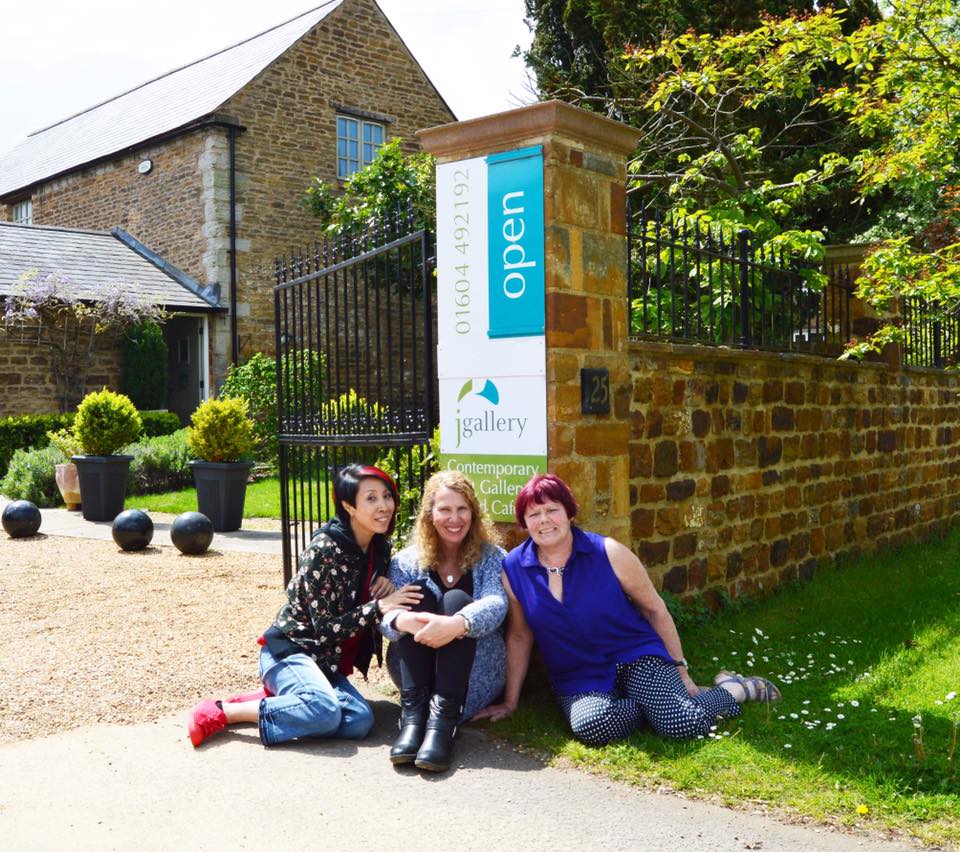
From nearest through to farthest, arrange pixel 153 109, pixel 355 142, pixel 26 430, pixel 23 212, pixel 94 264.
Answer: pixel 26 430 → pixel 94 264 → pixel 355 142 → pixel 153 109 → pixel 23 212

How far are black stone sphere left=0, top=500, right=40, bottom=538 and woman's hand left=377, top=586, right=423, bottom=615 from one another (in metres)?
7.80

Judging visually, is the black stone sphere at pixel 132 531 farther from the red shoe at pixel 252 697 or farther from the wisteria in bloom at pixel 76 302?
the wisteria in bloom at pixel 76 302

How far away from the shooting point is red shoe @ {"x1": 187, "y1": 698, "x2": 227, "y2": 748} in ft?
14.0

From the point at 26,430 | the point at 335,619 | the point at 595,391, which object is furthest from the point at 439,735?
the point at 26,430

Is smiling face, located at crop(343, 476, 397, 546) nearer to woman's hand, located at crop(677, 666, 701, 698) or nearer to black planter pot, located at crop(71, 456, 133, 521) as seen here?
woman's hand, located at crop(677, 666, 701, 698)

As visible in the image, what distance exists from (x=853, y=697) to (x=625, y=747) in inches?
50.9

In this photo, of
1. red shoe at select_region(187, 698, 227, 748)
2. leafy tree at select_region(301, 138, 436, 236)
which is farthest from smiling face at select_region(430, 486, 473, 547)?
leafy tree at select_region(301, 138, 436, 236)

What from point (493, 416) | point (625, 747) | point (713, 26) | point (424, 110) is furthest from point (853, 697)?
point (424, 110)

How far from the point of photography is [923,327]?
32.4 feet

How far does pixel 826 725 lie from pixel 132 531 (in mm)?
7164

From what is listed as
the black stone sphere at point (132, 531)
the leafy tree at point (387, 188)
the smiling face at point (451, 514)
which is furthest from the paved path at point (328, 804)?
the leafy tree at point (387, 188)

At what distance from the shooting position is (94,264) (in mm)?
18469

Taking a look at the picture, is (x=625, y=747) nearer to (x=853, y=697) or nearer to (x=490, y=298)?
(x=853, y=697)

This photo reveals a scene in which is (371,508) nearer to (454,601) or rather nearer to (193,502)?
(454,601)
